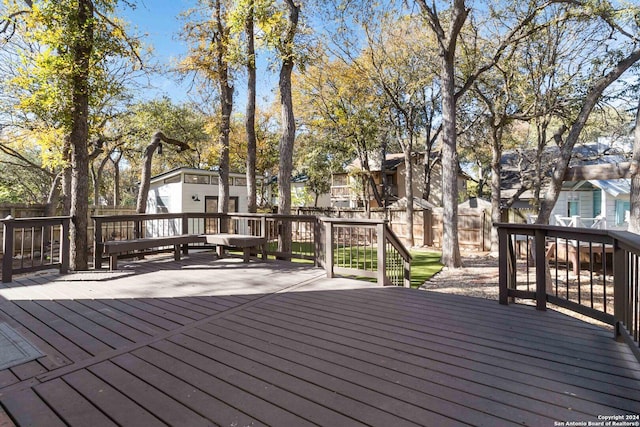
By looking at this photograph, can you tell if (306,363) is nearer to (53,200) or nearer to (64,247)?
(64,247)

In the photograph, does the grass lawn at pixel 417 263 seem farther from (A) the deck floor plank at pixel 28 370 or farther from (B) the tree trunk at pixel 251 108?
(A) the deck floor plank at pixel 28 370

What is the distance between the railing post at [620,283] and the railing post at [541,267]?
75cm

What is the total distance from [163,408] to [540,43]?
1401 centimetres

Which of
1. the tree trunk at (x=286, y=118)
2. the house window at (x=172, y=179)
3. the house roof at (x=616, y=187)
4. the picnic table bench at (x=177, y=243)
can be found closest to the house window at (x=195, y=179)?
the house window at (x=172, y=179)

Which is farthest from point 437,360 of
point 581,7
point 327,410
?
point 581,7

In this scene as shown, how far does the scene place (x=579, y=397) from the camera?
191 centimetres

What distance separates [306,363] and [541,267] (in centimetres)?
270

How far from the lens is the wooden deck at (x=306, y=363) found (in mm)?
1802

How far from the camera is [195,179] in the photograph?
50.2ft

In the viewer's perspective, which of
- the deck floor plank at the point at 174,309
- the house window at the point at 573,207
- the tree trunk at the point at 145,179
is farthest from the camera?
the house window at the point at 573,207

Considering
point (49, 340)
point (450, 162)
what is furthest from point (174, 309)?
point (450, 162)

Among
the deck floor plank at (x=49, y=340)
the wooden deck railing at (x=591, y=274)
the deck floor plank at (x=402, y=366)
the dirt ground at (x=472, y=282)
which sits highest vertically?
the wooden deck railing at (x=591, y=274)

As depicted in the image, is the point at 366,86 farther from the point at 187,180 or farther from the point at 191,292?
the point at 191,292

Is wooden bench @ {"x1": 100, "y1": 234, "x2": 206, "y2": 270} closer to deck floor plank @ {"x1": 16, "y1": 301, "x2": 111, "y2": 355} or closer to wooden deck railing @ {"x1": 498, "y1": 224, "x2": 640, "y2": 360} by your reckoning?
deck floor plank @ {"x1": 16, "y1": 301, "x2": 111, "y2": 355}
